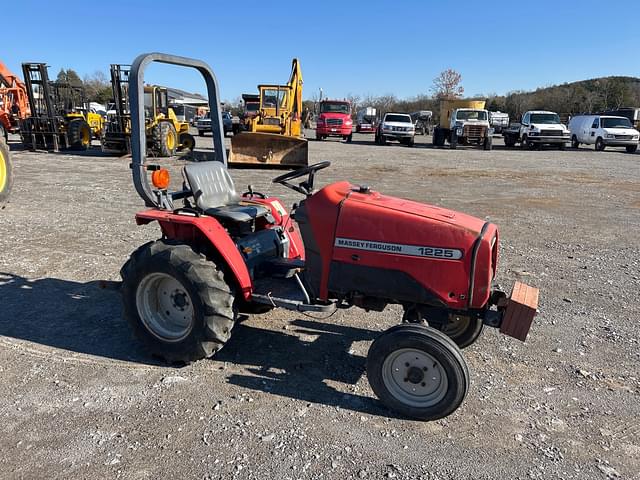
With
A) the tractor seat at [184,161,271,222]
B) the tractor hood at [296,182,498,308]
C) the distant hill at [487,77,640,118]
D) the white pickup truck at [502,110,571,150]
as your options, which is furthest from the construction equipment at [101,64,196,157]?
the distant hill at [487,77,640,118]

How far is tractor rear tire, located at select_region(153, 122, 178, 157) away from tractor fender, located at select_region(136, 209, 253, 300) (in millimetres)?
13290

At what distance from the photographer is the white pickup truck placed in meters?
24.5

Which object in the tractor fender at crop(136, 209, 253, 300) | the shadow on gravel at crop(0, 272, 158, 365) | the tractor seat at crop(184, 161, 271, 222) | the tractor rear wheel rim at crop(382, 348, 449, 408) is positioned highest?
the tractor seat at crop(184, 161, 271, 222)

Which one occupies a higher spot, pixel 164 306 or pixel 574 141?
pixel 574 141

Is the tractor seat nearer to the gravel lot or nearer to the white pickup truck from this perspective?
the gravel lot

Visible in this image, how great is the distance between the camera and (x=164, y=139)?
16188mm

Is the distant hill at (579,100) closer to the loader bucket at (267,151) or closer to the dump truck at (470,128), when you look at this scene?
the dump truck at (470,128)

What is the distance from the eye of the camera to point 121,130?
16078mm

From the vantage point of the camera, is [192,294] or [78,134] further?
[78,134]

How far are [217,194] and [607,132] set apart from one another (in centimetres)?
2527

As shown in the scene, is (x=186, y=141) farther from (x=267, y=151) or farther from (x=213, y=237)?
(x=213, y=237)

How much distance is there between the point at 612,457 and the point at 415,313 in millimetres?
1259

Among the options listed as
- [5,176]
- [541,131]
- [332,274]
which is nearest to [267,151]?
[5,176]

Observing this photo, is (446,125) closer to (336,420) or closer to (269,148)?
(269,148)
